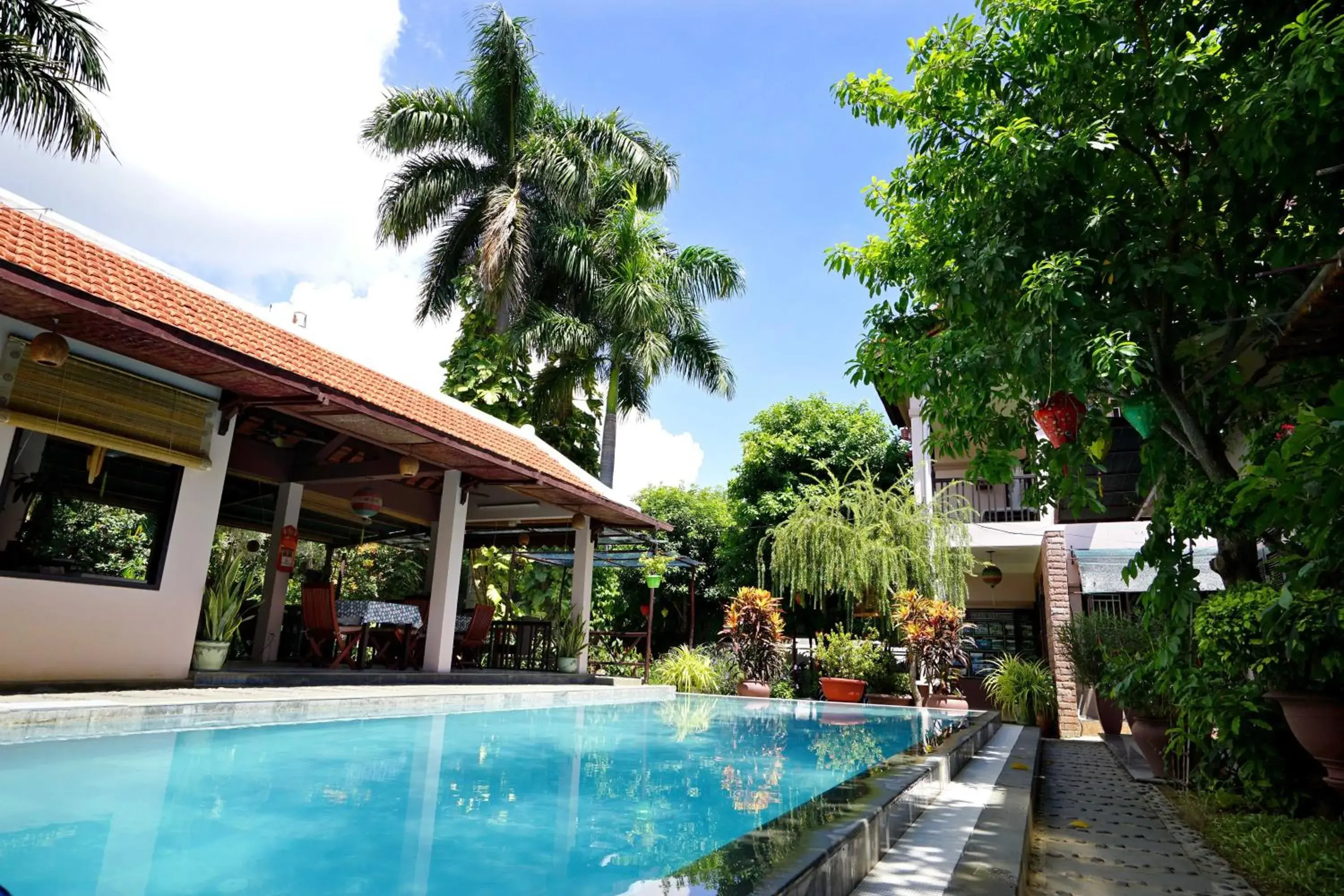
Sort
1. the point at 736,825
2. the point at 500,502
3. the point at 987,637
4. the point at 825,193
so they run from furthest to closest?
the point at 987,637 → the point at 825,193 → the point at 500,502 → the point at 736,825

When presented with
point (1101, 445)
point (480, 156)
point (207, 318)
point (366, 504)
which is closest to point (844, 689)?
point (366, 504)

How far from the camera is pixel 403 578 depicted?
893 inches

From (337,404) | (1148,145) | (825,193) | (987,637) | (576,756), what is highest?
(825,193)

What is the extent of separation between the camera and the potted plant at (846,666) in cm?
1416

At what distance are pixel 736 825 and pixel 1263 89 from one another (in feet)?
14.5

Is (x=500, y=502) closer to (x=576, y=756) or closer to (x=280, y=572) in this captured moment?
(x=280, y=572)

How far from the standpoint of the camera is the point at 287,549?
11938 mm

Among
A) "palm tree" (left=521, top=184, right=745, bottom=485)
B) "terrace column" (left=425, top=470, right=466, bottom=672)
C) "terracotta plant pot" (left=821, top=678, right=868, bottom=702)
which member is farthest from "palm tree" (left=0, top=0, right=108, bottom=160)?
"terracotta plant pot" (left=821, top=678, right=868, bottom=702)

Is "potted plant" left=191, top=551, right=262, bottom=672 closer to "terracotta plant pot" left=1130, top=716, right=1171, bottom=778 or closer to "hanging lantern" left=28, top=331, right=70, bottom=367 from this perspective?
"hanging lantern" left=28, top=331, right=70, bottom=367

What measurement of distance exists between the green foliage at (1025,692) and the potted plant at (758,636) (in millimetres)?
3943

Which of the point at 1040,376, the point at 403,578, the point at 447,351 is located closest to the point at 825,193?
the point at 447,351

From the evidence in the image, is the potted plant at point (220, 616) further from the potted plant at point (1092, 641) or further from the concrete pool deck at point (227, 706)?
the potted plant at point (1092, 641)

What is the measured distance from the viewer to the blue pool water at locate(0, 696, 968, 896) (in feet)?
9.70


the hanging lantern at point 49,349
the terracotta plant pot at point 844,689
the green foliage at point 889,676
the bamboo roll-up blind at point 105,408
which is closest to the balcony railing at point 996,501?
the green foliage at point 889,676
